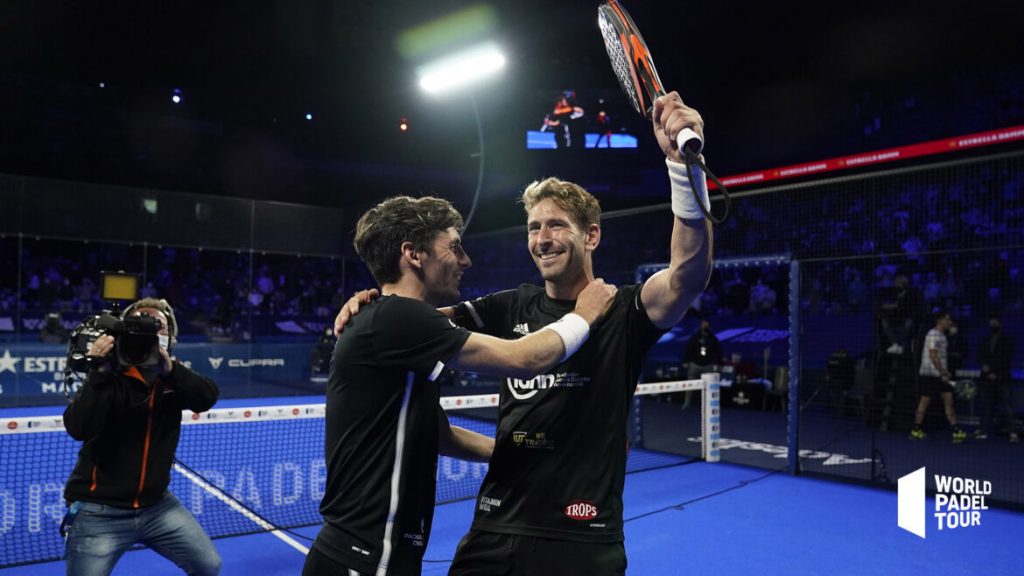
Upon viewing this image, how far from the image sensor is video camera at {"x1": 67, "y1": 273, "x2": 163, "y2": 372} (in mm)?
3602

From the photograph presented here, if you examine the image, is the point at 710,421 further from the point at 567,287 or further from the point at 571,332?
the point at 571,332

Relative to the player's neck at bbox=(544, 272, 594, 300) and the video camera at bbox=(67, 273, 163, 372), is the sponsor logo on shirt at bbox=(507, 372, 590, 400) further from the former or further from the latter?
the video camera at bbox=(67, 273, 163, 372)

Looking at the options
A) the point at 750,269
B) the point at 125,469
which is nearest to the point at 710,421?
the point at 125,469

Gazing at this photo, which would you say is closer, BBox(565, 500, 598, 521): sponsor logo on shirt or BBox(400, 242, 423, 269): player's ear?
BBox(565, 500, 598, 521): sponsor logo on shirt

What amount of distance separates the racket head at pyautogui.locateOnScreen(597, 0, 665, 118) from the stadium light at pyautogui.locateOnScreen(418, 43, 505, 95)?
39.2 feet

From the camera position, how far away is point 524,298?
3143 mm

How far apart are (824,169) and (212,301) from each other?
19.1 metres

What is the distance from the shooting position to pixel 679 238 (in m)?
2.35

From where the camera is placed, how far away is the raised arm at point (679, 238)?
6.59ft

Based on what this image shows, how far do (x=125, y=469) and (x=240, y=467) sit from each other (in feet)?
17.8

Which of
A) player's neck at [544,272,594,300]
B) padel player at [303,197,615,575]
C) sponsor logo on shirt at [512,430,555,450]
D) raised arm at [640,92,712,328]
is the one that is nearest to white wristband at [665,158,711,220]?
raised arm at [640,92,712,328]

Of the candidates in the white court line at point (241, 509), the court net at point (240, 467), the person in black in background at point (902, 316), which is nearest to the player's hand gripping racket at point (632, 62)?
the white court line at point (241, 509)

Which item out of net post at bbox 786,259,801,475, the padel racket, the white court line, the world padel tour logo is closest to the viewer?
the padel racket

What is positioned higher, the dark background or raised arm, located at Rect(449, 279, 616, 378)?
the dark background
